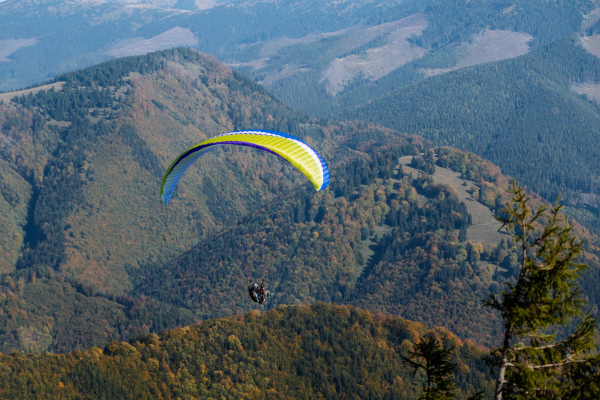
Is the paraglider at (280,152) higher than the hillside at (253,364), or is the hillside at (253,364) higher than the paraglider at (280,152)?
the paraglider at (280,152)

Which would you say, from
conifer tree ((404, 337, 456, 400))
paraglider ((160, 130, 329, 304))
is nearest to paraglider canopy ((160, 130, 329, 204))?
paraglider ((160, 130, 329, 304))

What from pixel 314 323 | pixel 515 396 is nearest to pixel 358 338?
pixel 314 323

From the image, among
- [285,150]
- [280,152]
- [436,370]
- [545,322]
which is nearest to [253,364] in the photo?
[285,150]

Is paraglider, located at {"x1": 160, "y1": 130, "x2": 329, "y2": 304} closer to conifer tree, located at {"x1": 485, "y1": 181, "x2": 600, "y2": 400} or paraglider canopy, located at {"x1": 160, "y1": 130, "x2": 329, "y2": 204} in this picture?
paraglider canopy, located at {"x1": 160, "y1": 130, "x2": 329, "y2": 204}

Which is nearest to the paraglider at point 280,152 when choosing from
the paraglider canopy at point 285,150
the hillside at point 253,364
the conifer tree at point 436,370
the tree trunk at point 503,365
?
the paraglider canopy at point 285,150

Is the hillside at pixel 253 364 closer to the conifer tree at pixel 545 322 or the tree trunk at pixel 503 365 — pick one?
the tree trunk at pixel 503 365

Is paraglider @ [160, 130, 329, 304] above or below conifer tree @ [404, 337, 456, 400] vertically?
above
